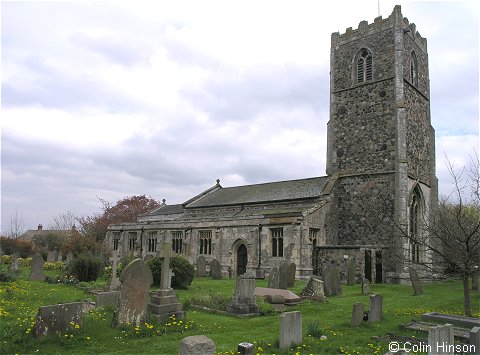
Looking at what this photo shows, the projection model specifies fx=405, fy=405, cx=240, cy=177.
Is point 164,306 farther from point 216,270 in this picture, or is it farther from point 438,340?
point 216,270

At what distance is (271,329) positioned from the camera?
9688mm

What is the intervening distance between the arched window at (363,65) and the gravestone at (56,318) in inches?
1030

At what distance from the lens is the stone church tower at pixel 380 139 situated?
26.2 metres

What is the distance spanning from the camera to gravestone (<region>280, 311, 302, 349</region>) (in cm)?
769

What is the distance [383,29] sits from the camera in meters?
28.5

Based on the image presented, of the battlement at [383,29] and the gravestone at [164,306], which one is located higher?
the battlement at [383,29]

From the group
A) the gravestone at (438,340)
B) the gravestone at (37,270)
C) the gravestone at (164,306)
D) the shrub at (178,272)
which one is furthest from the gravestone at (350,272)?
the gravestone at (438,340)

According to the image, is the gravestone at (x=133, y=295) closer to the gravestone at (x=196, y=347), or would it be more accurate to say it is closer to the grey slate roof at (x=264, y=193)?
the gravestone at (x=196, y=347)

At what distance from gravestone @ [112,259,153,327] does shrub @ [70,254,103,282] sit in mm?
10897

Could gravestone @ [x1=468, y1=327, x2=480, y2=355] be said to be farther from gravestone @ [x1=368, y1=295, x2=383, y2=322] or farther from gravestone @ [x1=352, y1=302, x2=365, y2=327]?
gravestone @ [x1=368, y1=295, x2=383, y2=322]

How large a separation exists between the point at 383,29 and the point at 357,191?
11588 millimetres

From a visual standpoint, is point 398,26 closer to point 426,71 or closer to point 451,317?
point 426,71

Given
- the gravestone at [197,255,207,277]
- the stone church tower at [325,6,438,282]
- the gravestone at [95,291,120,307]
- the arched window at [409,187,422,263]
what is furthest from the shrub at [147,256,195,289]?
the arched window at [409,187,422,263]

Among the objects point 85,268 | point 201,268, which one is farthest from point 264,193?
point 85,268
